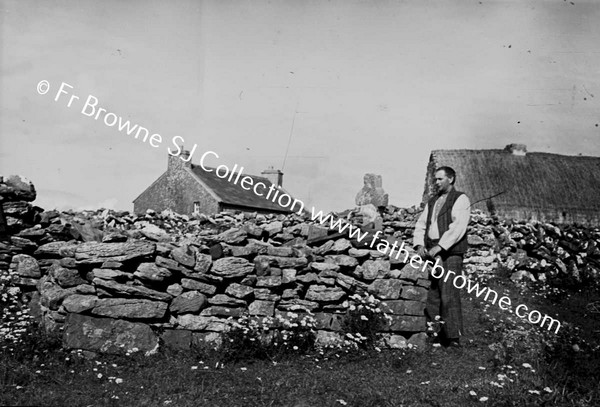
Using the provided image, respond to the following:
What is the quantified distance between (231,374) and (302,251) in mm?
2413

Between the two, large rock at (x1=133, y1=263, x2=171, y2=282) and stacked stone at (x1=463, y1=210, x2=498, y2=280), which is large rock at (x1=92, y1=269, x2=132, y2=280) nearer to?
large rock at (x1=133, y1=263, x2=171, y2=282)

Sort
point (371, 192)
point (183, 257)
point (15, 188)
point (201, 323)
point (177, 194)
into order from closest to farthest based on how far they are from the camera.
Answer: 1. point (201, 323)
2. point (183, 257)
3. point (15, 188)
4. point (371, 192)
5. point (177, 194)

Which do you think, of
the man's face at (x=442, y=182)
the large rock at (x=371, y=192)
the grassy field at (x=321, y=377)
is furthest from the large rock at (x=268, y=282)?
the large rock at (x=371, y=192)

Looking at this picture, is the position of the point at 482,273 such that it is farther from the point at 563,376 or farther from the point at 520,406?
the point at 520,406

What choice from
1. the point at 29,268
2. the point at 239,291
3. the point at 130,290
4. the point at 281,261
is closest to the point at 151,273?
the point at 130,290

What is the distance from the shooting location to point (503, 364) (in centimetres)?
616

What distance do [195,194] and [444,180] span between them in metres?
25.1

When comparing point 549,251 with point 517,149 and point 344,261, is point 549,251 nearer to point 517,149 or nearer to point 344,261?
point 344,261

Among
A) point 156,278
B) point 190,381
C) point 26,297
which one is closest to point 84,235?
point 26,297

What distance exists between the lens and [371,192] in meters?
15.2

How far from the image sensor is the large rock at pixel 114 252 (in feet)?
22.1

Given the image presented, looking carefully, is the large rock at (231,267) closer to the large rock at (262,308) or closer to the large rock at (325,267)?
the large rock at (262,308)

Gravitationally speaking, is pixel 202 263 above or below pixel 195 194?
below

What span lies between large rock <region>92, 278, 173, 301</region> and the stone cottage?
23159mm
